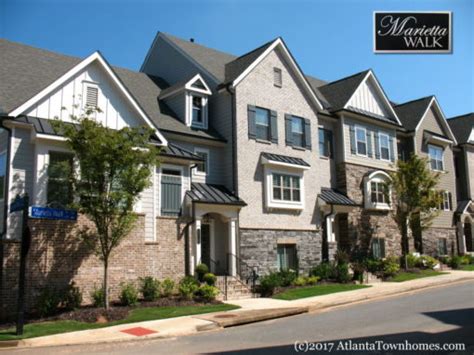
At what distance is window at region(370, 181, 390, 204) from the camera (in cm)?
3027

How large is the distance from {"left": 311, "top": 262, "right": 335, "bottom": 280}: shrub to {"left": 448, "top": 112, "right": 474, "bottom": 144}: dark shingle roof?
842 inches

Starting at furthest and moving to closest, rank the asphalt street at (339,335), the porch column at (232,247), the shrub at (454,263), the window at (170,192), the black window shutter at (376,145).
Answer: the shrub at (454,263) < the black window shutter at (376,145) < the porch column at (232,247) < the window at (170,192) < the asphalt street at (339,335)

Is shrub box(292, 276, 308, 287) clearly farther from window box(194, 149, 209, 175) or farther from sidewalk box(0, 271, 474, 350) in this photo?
window box(194, 149, 209, 175)

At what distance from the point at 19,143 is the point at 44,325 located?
626cm

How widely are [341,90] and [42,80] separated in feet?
58.6

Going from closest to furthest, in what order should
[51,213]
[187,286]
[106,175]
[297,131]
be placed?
[51,213], [106,175], [187,286], [297,131]

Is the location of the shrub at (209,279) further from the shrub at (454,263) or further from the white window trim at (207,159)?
the shrub at (454,263)

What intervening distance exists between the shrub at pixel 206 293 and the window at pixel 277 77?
469 inches

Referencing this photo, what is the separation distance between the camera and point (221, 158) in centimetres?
2486

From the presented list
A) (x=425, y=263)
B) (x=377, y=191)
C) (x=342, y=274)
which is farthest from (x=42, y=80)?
(x=425, y=263)

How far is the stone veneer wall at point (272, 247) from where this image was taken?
918 inches

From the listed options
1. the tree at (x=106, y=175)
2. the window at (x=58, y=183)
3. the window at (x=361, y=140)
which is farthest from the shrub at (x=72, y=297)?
the window at (x=361, y=140)

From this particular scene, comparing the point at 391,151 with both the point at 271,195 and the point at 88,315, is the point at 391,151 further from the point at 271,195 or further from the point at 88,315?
the point at 88,315

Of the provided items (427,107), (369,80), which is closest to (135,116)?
(369,80)
